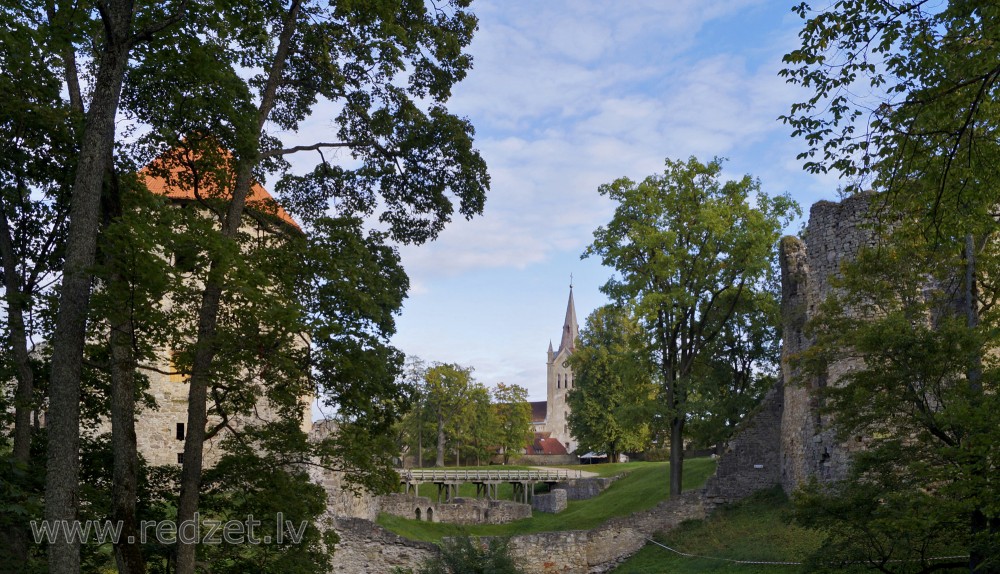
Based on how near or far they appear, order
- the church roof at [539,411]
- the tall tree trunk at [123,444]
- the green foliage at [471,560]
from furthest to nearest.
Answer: the church roof at [539,411]
the green foliage at [471,560]
the tall tree trunk at [123,444]

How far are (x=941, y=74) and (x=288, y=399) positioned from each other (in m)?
8.32

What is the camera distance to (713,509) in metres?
24.4

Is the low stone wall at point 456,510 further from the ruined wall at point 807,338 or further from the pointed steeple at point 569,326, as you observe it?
the pointed steeple at point 569,326

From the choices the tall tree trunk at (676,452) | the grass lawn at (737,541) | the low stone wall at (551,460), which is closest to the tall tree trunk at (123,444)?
the grass lawn at (737,541)

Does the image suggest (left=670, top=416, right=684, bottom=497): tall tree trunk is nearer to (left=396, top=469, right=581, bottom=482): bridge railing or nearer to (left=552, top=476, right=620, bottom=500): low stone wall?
(left=552, top=476, right=620, bottom=500): low stone wall

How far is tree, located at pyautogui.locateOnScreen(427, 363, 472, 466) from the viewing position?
183 ft

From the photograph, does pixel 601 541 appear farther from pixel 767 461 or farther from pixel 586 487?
pixel 586 487

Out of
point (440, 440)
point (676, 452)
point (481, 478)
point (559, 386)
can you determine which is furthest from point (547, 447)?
point (676, 452)

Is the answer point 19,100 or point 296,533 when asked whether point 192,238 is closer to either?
point 19,100

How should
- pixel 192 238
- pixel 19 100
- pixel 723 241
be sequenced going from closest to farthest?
pixel 192 238 < pixel 19 100 < pixel 723 241

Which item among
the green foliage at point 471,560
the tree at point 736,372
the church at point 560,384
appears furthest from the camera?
the church at point 560,384

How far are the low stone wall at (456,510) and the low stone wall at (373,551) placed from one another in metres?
13.3

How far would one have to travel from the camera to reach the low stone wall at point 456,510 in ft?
117

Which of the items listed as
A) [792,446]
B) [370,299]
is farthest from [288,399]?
[792,446]
